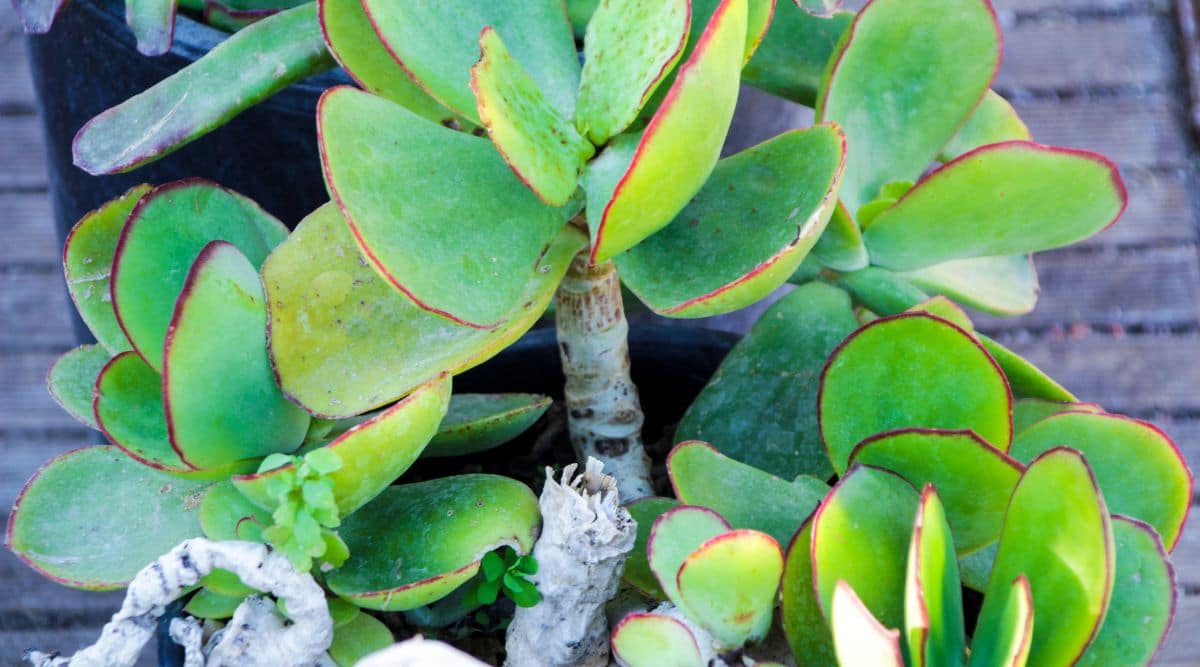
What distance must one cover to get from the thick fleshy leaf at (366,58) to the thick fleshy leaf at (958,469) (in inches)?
10.5

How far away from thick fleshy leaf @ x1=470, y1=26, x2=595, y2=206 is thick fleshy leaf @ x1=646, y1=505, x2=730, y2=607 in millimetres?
139

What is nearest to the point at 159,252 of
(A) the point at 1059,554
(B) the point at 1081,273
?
(A) the point at 1059,554

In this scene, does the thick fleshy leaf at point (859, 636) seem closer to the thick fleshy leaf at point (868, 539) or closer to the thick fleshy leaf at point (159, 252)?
the thick fleshy leaf at point (868, 539)

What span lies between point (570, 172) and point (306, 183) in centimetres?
36

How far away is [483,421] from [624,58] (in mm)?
188

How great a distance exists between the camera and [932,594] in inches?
18.3

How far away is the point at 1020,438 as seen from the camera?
0.56m

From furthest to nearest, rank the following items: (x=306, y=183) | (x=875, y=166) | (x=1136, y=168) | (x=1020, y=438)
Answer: (x=1136, y=168), (x=306, y=183), (x=875, y=166), (x=1020, y=438)

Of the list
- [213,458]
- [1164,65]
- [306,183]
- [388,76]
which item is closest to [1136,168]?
[1164,65]

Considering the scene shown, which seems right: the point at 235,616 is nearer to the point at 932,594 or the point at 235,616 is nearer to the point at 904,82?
the point at 932,594

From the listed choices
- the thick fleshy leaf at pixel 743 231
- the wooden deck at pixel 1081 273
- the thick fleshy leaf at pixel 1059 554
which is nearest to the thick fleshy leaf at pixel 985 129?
the thick fleshy leaf at pixel 743 231

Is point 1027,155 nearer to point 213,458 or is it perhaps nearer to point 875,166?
point 875,166

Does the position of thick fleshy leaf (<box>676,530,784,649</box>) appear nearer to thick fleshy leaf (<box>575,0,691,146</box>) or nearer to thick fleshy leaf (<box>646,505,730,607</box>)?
thick fleshy leaf (<box>646,505,730,607</box>)

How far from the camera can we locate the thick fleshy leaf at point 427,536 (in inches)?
20.6
